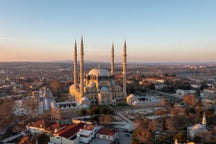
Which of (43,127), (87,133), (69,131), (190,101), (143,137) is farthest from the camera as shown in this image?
(190,101)

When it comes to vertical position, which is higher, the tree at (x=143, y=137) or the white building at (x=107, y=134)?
the tree at (x=143, y=137)

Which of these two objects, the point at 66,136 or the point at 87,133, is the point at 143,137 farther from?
the point at 66,136

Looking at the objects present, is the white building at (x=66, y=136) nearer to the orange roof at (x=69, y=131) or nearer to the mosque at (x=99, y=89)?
the orange roof at (x=69, y=131)

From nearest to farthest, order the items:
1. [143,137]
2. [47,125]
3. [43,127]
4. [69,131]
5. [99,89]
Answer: [143,137]
[69,131]
[43,127]
[47,125]
[99,89]

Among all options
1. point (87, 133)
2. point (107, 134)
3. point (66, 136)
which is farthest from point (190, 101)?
point (66, 136)

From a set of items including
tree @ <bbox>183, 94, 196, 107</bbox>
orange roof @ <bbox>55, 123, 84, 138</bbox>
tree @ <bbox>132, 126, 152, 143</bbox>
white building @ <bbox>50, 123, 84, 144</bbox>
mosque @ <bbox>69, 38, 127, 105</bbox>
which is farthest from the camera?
mosque @ <bbox>69, 38, 127, 105</bbox>

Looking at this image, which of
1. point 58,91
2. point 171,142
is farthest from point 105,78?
point 171,142

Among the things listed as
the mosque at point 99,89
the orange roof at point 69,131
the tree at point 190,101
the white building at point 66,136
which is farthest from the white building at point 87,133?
the tree at point 190,101

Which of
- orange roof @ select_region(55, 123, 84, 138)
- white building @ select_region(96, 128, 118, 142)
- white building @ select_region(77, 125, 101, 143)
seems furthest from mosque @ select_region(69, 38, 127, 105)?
white building @ select_region(96, 128, 118, 142)

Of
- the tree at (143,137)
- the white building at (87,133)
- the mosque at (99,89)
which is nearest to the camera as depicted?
the tree at (143,137)

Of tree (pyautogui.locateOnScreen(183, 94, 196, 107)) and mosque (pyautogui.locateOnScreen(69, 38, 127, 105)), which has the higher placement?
mosque (pyautogui.locateOnScreen(69, 38, 127, 105))

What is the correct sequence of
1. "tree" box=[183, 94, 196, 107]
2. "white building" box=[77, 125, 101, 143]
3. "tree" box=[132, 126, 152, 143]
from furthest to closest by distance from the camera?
"tree" box=[183, 94, 196, 107]
"white building" box=[77, 125, 101, 143]
"tree" box=[132, 126, 152, 143]

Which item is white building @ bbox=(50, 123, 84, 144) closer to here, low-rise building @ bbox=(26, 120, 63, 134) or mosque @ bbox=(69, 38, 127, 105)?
low-rise building @ bbox=(26, 120, 63, 134)
